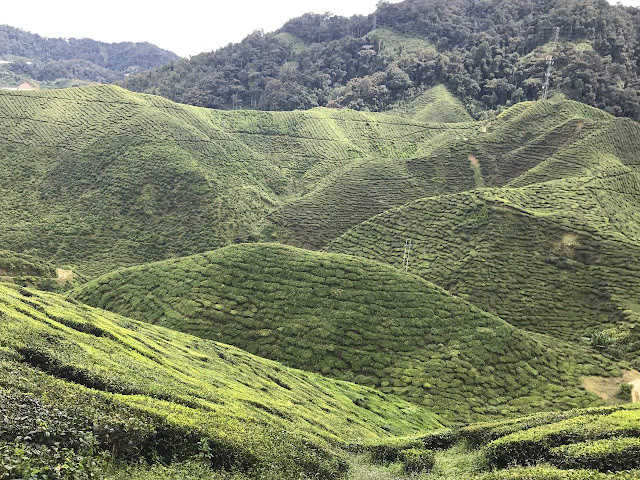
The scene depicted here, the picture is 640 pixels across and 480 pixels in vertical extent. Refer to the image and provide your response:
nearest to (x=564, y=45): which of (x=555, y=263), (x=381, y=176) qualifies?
(x=381, y=176)

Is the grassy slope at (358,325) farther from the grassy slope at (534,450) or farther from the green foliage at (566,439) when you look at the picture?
the green foliage at (566,439)

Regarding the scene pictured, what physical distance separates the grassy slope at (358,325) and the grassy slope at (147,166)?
19.4 meters

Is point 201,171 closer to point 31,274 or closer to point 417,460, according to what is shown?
point 31,274

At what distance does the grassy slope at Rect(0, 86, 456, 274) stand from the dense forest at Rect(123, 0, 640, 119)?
27.7m

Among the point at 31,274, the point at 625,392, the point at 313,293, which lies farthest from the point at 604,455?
the point at 31,274

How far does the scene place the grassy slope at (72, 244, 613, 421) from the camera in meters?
31.0

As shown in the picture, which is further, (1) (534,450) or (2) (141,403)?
(1) (534,450)

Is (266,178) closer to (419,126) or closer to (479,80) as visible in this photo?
(419,126)

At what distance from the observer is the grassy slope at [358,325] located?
31031 mm

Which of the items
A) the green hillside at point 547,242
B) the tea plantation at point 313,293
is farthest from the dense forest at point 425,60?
the green hillside at point 547,242

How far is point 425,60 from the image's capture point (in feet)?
385

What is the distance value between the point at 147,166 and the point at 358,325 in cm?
4484

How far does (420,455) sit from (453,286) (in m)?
31.2

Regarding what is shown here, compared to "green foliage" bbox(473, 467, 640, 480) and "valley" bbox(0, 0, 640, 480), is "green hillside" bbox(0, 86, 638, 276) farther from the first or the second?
"green foliage" bbox(473, 467, 640, 480)
